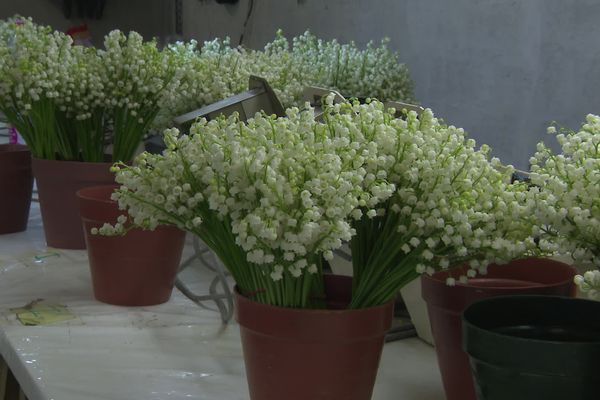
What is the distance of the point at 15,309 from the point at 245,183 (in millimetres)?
802

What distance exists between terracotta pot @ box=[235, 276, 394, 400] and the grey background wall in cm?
215

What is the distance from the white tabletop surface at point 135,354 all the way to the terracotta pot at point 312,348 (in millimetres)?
179

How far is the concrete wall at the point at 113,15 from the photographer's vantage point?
271 inches

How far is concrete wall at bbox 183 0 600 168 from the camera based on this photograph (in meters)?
2.89

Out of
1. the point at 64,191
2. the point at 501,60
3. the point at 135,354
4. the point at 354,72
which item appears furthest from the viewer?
the point at 501,60

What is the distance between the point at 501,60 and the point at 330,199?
256 centimetres

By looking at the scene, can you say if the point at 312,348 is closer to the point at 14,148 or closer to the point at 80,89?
the point at 80,89

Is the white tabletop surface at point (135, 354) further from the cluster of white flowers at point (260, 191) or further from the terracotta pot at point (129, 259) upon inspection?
the cluster of white flowers at point (260, 191)

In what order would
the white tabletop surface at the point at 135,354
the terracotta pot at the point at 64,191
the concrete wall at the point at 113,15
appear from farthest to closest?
the concrete wall at the point at 113,15
the terracotta pot at the point at 64,191
the white tabletop surface at the point at 135,354

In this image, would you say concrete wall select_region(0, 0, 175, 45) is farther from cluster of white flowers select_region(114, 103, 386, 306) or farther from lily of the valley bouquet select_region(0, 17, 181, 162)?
cluster of white flowers select_region(114, 103, 386, 306)

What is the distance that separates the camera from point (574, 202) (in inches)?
31.9

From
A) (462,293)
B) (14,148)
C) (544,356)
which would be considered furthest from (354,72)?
(544,356)

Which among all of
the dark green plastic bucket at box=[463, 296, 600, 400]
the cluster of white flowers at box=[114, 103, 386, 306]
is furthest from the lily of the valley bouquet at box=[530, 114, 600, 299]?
the cluster of white flowers at box=[114, 103, 386, 306]

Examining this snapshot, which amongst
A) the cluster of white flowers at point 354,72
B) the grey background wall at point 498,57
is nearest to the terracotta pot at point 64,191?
the cluster of white flowers at point 354,72
